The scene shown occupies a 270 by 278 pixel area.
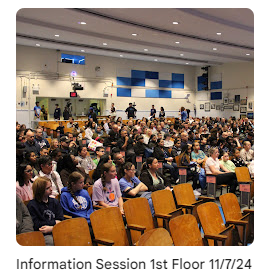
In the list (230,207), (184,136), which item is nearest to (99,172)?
(230,207)

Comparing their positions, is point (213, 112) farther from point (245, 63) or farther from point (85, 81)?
point (85, 81)

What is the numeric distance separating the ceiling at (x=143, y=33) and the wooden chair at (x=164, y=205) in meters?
5.44

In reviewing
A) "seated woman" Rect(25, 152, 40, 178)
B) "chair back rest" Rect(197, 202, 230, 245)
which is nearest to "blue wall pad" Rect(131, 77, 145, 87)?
"seated woman" Rect(25, 152, 40, 178)

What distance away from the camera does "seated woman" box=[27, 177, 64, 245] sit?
3234 millimetres

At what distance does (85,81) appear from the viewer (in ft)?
60.3

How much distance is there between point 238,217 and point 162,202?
0.93m

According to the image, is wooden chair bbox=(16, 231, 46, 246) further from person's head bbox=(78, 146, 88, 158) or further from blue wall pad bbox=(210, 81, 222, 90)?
blue wall pad bbox=(210, 81, 222, 90)

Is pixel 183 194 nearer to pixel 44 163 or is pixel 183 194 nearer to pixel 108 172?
pixel 108 172

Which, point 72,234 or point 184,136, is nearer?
point 72,234

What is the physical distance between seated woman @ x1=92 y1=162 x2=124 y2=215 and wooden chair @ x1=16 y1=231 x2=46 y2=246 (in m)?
1.54

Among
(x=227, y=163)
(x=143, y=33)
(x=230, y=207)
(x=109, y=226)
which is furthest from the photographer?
(x=143, y=33)

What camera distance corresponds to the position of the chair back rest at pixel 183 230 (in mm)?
2973

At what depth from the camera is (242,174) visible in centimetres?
603
